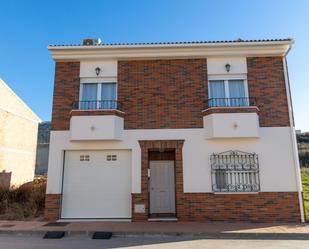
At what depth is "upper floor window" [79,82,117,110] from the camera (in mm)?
10812

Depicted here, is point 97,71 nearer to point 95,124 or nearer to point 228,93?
point 95,124

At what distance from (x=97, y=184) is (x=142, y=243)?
3.76 metres

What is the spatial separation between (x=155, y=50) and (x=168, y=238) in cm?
710

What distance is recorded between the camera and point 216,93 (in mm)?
10820

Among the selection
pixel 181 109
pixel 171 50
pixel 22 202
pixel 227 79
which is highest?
pixel 171 50

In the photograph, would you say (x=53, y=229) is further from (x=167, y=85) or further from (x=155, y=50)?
(x=155, y=50)

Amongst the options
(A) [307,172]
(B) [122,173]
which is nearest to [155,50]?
(B) [122,173]

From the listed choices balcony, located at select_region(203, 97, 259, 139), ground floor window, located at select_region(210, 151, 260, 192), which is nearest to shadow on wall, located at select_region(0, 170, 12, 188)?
ground floor window, located at select_region(210, 151, 260, 192)

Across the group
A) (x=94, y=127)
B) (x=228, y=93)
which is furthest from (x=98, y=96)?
(x=228, y=93)

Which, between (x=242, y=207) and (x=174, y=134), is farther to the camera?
(x=174, y=134)

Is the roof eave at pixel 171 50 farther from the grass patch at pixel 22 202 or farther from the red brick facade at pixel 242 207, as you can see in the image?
the grass patch at pixel 22 202

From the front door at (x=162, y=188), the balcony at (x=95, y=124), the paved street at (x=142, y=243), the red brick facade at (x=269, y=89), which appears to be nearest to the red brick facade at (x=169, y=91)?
the red brick facade at (x=269, y=89)

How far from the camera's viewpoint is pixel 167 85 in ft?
35.6

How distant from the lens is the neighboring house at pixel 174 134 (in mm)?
9969
